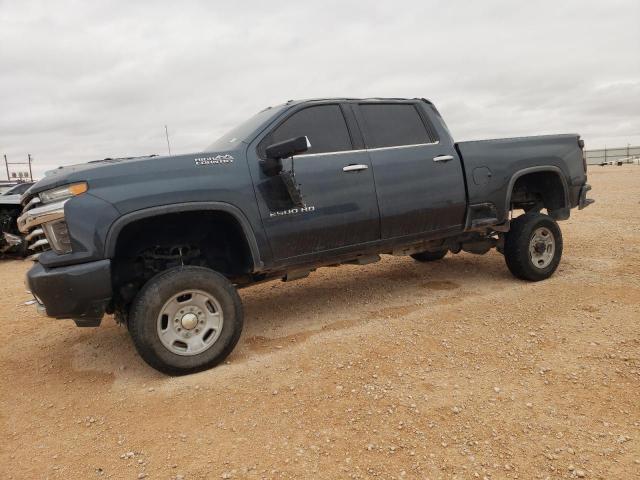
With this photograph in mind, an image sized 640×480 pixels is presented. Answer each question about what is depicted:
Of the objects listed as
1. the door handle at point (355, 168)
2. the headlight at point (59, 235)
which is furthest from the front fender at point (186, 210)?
the door handle at point (355, 168)

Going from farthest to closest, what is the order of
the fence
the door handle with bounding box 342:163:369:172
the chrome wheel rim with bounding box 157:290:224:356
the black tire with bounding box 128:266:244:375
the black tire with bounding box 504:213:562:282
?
the fence
the black tire with bounding box 504:213:562:282
the door handle with bounding box 342:163:369:172
the chrome wheel rim with bounding box 157:290:224:356
the black tire with bounding box 128:266:244:375

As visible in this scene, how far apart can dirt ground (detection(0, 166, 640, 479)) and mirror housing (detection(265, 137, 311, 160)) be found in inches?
60.9

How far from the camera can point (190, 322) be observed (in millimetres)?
3582

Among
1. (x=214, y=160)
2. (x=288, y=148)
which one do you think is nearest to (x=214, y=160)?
(x=214, y=160)

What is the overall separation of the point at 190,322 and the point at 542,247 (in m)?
3.97

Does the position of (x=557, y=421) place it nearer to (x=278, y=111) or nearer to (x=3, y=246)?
(x=278, y=111)

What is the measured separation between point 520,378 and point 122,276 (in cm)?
303

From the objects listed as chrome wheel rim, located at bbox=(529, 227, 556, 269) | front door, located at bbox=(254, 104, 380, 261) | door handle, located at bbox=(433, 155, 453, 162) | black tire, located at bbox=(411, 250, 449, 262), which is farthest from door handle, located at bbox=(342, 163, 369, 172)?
black tire, located at bbox=(411, 250, 449, 262)

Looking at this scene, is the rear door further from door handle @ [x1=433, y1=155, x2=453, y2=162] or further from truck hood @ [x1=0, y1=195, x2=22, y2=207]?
truck hood @ [x1=0, y1=195, x2=22, y2=207]

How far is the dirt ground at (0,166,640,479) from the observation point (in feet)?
8.18

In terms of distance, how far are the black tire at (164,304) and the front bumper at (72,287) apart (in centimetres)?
26

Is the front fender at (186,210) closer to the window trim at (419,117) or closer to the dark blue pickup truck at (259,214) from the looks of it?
the dark blue pickup truck at (259,214)

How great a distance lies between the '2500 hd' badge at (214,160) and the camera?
12.2 ft

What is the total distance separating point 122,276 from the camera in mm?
3861
